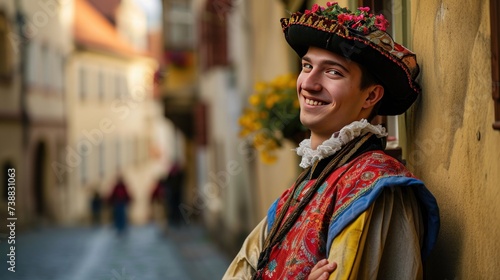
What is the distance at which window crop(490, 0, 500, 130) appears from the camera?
87.4 inches

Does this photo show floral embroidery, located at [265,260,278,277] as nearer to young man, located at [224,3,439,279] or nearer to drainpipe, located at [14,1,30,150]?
young man, located at [224,3,439,279]

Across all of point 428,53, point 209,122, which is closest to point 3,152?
point 209,122

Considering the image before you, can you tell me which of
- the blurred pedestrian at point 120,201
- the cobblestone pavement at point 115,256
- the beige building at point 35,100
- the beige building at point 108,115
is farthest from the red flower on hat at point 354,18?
the beige building at point 108,115

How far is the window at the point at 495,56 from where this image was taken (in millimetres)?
2220


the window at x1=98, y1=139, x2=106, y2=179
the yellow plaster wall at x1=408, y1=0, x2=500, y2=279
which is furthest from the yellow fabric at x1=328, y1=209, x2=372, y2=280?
the window at x1=98, y1=139, x2=106, y2=179

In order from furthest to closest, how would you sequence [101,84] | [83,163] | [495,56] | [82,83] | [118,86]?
[118,86]
[101,84]
[82,83]
[83,163]
[495,56]

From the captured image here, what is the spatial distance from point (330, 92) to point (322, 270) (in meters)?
0.55

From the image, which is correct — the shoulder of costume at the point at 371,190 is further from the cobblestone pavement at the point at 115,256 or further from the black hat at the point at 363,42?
the cobblestone pavement at the point at 115,256

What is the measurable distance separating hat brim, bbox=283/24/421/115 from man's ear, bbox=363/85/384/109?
0.02 meters

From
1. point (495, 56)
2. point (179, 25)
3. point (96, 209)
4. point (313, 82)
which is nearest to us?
point (495, 56)

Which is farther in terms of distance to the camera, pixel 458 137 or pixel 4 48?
pixel 4 48

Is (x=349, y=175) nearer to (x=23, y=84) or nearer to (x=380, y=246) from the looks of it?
(x=380, y=246)

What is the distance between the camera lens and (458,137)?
105 inches

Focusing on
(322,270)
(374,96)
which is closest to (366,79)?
(374,96)
